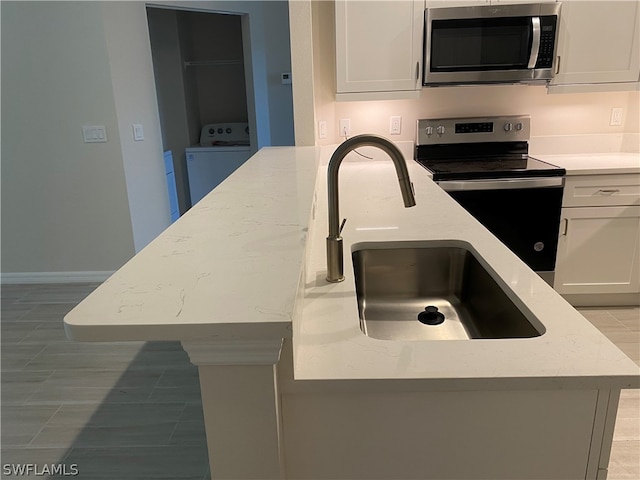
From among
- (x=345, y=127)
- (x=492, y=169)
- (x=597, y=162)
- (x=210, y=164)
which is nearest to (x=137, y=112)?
(x=345, y=127)

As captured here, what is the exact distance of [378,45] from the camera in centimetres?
295

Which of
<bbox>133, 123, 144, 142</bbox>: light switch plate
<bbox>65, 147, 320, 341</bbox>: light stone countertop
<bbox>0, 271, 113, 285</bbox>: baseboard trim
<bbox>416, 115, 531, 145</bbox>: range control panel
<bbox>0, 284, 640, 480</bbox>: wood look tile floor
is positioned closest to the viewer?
<bbox>65, 147, 320, 341</bbox>: light stone countertop

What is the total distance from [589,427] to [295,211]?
0.78 meters

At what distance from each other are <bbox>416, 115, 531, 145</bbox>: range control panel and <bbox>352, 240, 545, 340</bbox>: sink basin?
1.86 meters

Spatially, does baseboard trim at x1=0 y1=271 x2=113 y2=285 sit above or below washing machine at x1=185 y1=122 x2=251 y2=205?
below

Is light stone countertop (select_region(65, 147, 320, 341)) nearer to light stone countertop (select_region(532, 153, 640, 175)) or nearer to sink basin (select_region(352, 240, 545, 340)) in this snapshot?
sink basin (select_region(352, 240, 545, 340))

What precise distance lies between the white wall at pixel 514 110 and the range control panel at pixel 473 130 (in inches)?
3.8

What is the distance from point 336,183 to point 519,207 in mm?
2099

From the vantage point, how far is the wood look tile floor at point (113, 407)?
1931mm

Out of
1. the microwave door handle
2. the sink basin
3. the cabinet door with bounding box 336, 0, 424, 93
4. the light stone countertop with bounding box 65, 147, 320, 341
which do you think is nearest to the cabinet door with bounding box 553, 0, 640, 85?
the microwave door handle

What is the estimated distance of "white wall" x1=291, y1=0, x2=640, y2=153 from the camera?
3.32 m

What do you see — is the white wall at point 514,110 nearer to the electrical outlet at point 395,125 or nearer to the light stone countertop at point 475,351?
the electrical outlet at point 395,125

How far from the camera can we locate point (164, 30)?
552 centimetres

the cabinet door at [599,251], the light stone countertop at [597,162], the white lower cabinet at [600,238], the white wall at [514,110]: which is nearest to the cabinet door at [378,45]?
the white wall at [514,110]
